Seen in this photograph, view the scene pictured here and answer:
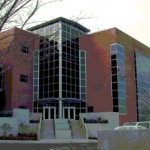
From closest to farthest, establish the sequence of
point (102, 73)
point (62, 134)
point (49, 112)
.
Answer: point (62, 134) < point (102, 73) < point (49, 112)

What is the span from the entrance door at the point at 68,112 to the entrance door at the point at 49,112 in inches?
60.6

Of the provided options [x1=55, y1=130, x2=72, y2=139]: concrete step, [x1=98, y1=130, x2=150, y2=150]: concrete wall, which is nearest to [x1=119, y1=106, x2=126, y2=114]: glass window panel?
[x1=55, y1=130, x2=72, y2=139]: concrete step

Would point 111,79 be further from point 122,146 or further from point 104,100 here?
point 122,146

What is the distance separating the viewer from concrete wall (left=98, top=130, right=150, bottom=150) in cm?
1326

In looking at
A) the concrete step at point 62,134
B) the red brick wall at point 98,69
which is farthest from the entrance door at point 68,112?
the concrete step at point 62,134

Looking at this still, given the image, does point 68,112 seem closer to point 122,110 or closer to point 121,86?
point 122,110

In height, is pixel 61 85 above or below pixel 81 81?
below

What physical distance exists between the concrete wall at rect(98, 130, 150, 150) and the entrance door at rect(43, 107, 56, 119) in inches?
1374

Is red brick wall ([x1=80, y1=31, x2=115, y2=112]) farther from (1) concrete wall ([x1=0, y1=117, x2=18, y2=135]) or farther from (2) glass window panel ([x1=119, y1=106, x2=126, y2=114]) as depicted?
(1) concrete wall ([x1=0, y1=117, x2=18, y2=135])

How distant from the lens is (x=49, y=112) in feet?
161

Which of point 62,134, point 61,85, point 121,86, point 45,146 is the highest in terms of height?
point 61,85

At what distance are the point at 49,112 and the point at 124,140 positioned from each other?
118 ft

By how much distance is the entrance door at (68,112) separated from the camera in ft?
161

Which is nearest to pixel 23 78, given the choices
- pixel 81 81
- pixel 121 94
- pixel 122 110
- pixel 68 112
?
pixel 68 112
